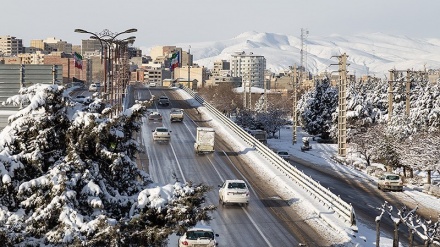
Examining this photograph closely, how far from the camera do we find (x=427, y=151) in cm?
6222

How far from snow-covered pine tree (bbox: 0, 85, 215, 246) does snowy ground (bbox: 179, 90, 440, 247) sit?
1349cm

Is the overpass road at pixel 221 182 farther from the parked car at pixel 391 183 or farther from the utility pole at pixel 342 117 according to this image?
the utility pole at pixel 342 117

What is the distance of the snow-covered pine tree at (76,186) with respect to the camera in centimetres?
1625

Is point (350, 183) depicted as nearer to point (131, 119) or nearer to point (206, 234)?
point (206, 234)

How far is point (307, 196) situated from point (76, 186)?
27526 millimetres

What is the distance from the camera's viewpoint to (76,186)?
17.1 m

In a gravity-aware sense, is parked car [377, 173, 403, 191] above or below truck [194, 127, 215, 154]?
below

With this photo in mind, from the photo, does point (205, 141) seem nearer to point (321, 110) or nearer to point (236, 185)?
point (236, 185)

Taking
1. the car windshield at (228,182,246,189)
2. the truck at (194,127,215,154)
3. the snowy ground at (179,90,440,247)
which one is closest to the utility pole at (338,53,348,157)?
the snowy ground at (179,90,440,247)

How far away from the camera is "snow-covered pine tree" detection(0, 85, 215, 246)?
1625 cm

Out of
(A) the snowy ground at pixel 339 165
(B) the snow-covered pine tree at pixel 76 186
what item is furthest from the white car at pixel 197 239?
(B) the snow-covered pine tree at pixel 76 186

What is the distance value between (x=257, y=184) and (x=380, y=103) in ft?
231

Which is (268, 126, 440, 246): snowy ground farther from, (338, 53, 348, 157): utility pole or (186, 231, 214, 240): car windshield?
(186, 231, 214, 240): car windshield

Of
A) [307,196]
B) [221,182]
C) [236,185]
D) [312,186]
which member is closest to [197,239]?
[236,185]
